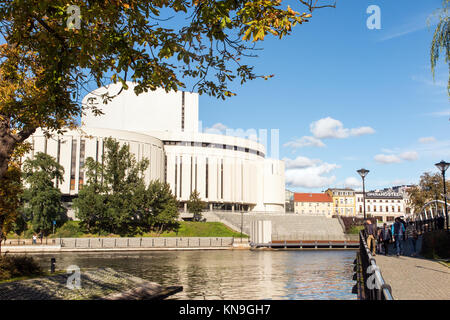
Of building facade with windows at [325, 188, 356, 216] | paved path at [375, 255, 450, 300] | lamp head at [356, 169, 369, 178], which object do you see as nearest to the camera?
paved path at [375, 255, 450, 300]

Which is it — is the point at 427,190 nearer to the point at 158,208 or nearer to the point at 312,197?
the point at 158,208

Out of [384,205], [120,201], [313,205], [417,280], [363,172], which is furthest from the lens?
[384,205]

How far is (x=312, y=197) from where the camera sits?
5364 inches

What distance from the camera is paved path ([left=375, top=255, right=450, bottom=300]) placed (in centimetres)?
972

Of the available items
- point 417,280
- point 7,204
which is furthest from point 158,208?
point 417,280

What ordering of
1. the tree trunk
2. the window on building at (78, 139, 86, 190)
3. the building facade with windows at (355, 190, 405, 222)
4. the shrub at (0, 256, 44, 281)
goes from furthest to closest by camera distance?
the building facade with windows at (355, 190, 405, 222), the window on building at (78, 139, 86, 190), the shrub at (0, 256, 44, 281), the tree trunk

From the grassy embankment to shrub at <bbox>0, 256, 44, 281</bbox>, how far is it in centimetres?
4162

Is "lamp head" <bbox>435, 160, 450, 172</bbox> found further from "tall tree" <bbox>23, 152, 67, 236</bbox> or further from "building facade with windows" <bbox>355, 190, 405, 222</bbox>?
"building facade with windows" <bbox>355, 190, 405, 222</bbox>

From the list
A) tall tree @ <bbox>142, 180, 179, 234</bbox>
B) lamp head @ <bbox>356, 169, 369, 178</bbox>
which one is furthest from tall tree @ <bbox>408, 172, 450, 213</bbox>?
lamp head @ <bbox>356, 169, 369, 178</bbox>

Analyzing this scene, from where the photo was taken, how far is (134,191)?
6116 cm

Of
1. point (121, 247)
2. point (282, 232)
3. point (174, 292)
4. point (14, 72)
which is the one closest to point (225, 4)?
point (14, 72)

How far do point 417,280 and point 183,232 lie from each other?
54.7 meters

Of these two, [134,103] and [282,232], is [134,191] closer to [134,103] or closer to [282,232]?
[282,232]

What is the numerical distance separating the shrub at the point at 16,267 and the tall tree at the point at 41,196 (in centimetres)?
4173
